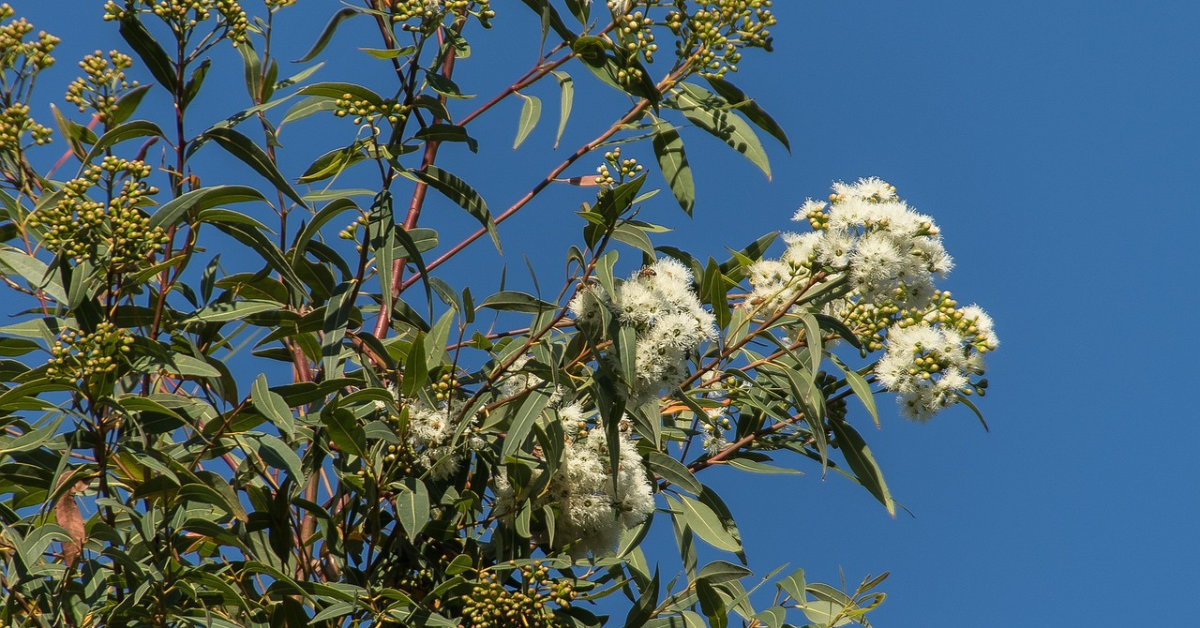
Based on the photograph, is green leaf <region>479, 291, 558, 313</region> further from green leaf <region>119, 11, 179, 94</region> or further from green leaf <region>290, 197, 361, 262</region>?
green leaf <region>119, 11, 179, 94</region>

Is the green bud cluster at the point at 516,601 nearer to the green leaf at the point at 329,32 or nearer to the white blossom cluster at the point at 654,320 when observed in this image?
the white blossom cluster at the point at 654,320

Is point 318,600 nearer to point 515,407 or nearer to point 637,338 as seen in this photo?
point 515,407

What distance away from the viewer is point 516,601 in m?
2.27

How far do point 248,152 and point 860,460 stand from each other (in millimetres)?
1511

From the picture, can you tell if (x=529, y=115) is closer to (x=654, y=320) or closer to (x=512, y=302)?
(x=512, y=302)

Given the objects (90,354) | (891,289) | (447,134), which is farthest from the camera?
(891,289)

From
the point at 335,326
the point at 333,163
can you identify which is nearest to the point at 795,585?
the point at 335,326

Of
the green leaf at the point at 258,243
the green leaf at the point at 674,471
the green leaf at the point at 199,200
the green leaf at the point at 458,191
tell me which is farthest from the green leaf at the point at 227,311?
the green leaf at the point at 674,471

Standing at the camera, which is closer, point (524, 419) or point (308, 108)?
point (524, 419)

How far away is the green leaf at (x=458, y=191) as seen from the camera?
2.38m

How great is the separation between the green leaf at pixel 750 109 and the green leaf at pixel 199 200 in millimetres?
1105

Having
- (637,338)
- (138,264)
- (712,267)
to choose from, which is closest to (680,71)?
(712,267)

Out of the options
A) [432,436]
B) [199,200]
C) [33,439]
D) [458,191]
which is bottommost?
[33,439]

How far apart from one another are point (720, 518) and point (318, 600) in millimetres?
966
